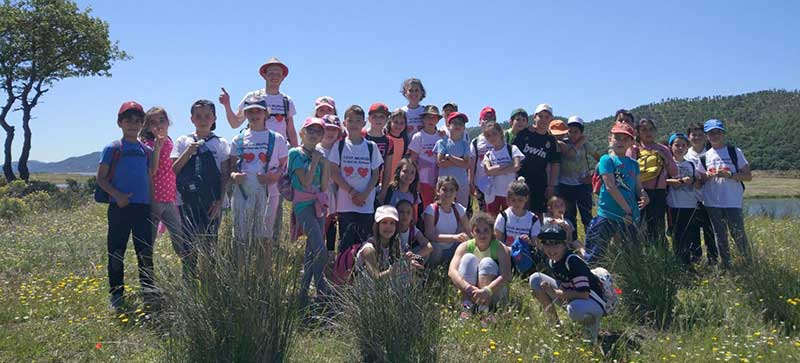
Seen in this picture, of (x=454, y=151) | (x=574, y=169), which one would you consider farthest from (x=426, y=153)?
(x=574, y=169)

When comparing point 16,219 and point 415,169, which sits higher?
point 415,169

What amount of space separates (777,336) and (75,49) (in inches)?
1209

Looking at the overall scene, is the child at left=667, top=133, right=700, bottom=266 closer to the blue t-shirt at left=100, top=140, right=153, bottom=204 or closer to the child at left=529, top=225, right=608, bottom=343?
the child at left=529, top=225, right=608, bottom=343

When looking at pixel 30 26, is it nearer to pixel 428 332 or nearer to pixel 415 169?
pixel 415 169

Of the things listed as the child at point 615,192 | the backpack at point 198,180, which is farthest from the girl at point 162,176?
the child at point 615,192

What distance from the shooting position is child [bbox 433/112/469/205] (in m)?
7.02

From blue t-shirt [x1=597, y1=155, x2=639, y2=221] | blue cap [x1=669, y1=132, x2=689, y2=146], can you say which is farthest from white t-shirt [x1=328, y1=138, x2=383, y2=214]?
blue cap [x1=669, y1=132, x2=689, y2=146]

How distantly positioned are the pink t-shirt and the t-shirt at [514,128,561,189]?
159 inches

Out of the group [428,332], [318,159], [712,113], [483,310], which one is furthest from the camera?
[712,113]

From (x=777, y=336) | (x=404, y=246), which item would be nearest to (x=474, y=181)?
(x=404, y=246)

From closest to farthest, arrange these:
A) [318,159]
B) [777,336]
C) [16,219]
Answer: [777,336]
[318,159]
[16,219]

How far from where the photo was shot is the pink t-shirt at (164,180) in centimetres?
564

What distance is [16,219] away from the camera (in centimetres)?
1298

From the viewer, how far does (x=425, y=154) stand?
7238 mm
